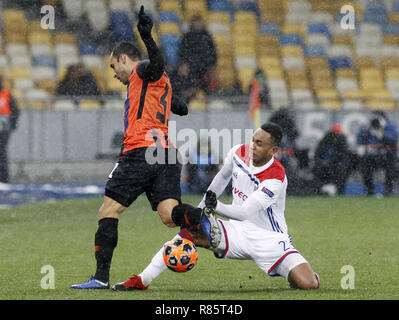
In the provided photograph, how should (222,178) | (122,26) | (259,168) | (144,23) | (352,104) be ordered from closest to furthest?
(144,23)
(259,168)
(222,178)
(352,104)
(122,26)

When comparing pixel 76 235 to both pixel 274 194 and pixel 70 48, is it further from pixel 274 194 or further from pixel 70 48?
pixel 70 48

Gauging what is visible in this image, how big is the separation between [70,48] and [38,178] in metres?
5.46

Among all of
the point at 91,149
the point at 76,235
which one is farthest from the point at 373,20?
the point at 76,235

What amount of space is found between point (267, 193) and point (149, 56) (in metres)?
1.35

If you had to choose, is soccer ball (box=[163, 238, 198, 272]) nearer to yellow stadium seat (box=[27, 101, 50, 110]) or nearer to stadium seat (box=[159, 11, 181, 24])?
yellow stadium seat (box=[27, 101, 50, 110])

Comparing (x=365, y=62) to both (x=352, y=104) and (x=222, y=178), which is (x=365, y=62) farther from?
(x=222, y=178)

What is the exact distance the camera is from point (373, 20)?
A: 70.5 ft

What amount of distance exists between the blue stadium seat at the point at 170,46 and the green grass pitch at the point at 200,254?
5153 mm

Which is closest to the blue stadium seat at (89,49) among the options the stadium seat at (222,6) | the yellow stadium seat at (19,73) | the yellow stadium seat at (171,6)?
Result: the yellow stadium seat at (19,73)

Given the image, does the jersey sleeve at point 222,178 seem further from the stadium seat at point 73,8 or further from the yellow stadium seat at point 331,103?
the stadium seat at point 73,8

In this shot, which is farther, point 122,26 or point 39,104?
point 122,26

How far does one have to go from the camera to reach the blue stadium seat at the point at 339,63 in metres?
20.6

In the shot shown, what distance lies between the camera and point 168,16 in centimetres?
2091

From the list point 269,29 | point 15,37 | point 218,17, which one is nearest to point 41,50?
point 15,37
